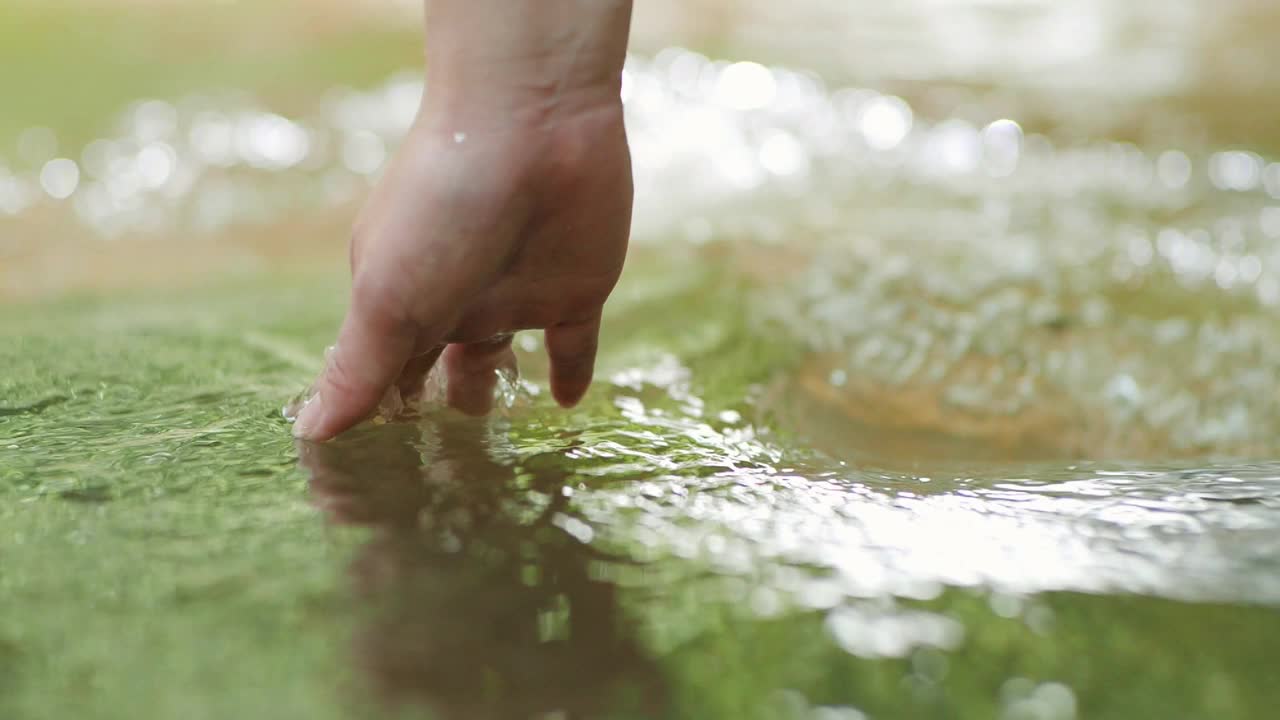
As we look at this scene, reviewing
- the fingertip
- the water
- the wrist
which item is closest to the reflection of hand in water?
the water

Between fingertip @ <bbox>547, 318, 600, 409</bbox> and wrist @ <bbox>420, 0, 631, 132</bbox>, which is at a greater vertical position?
wrist @ <bbox>420, 0, 631, 132</bbox>

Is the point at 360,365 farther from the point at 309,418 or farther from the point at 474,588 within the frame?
the point at 474,588

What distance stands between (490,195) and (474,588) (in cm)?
27

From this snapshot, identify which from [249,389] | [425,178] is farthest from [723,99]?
[425,178]

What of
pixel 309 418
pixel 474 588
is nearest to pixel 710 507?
pixel 474 588

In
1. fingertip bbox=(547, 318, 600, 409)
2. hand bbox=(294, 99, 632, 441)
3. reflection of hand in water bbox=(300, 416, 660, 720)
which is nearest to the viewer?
reflection of hand in water bbox=(300, 416, 660, 720)

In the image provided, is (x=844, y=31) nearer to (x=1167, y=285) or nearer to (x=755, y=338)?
(x=1167, y=285)

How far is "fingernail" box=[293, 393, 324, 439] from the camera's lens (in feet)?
2.82

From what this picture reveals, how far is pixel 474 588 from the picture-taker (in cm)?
65

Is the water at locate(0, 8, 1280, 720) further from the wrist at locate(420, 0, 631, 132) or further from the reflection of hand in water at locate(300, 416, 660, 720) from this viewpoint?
the wrist at locate(420, 0, 631, 132)

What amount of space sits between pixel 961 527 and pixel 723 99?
92.2 inches

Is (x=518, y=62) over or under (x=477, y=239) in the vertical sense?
over

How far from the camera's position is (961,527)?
2.43ft

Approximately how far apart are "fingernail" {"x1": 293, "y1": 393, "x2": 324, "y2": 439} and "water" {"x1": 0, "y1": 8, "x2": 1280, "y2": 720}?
0.02m
